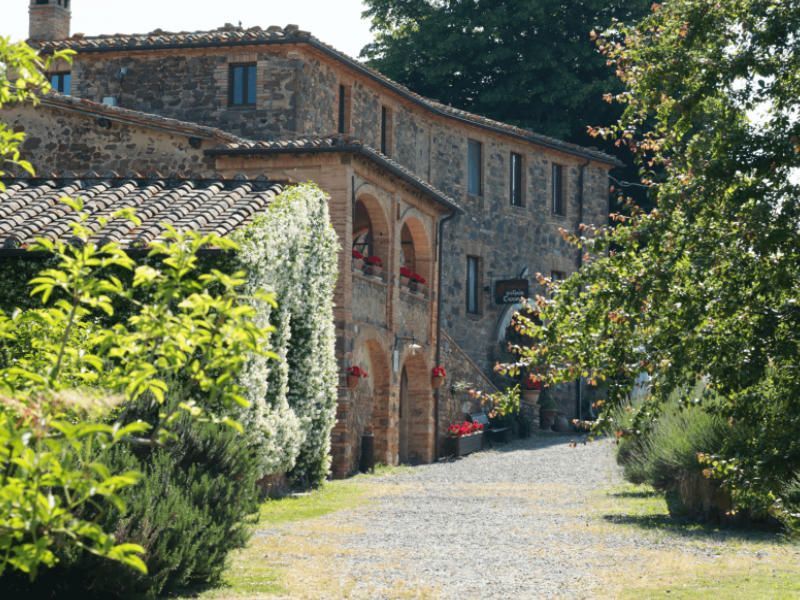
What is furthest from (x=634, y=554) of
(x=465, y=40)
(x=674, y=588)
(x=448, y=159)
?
(x=465, y=40)

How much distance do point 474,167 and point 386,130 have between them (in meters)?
4.28

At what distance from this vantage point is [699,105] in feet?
33.3

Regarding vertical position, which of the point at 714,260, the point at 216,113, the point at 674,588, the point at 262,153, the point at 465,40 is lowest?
the point at 674,588

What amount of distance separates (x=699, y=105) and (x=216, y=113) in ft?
51.3

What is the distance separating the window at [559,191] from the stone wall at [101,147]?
15.0m

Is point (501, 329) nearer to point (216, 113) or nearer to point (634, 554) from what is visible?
point (216, 113)

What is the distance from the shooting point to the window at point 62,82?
86.0 ft

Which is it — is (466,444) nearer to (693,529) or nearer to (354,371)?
(354,371)

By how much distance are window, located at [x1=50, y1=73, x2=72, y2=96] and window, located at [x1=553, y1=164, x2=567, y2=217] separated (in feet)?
43.8

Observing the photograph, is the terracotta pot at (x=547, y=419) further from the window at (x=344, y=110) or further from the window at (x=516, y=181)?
the window at (x=344, y=110)

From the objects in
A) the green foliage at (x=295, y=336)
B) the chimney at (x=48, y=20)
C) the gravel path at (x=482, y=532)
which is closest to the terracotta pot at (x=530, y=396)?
the gravel path at (x=482, y=532)

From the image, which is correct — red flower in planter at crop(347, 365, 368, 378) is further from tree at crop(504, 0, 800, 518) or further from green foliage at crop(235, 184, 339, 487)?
tree at crop(504, 0, 800, 518)

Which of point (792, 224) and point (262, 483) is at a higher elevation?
point (792, 224)

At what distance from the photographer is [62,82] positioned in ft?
87.0
